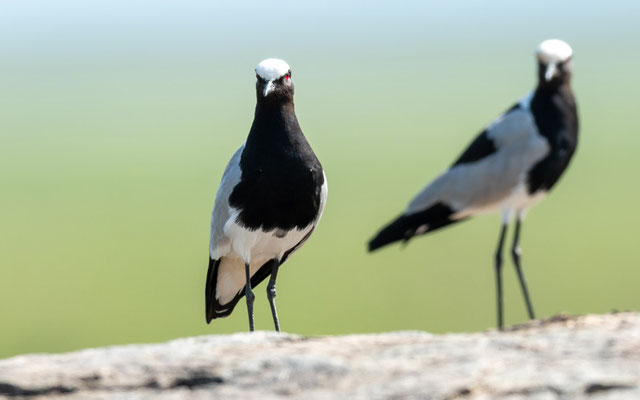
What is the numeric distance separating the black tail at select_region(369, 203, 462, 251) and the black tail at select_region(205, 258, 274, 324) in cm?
109

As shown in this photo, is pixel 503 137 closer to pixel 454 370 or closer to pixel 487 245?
pixel 454 370

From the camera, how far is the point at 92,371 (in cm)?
578

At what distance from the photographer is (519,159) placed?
365 inches

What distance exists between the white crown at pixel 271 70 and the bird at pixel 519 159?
1.99 m

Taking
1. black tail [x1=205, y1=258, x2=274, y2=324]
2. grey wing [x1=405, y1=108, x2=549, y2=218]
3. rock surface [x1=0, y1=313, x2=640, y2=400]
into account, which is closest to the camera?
rock surface [x1=0, y1=313, x2=640, y2=400]

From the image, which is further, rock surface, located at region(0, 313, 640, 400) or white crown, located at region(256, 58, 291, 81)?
white crown, located at region(256, 58, 291, 81)

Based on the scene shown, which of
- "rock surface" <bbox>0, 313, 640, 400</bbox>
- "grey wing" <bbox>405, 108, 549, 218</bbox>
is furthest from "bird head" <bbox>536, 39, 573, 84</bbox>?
"rock surface" <bbox>0, 313, 640, 400</bbox>

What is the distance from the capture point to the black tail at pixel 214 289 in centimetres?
948

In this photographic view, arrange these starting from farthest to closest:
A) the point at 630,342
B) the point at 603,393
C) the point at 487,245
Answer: the point at 487,245
the point at 630,342
the point at 603,393

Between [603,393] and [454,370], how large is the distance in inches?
27.1

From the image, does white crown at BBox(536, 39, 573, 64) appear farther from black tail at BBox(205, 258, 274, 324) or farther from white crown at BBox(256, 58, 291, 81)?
black tail at BBox(205, 258, 274, 324)

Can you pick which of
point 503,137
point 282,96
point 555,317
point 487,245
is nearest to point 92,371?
point 555,317

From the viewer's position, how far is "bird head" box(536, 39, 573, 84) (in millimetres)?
9164

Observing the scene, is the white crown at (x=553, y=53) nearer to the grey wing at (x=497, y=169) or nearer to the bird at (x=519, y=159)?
the bird at (x=519, y=159)
